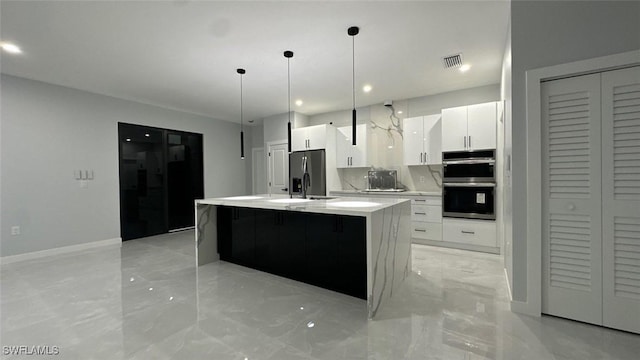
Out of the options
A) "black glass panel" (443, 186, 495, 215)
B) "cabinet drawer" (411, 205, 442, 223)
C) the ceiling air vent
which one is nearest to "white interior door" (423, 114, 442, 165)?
"black glass panel" (443, 186, 495, 215)

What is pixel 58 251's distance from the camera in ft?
13.6

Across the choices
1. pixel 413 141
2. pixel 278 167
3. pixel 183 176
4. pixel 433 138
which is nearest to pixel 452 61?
pixel 433 138

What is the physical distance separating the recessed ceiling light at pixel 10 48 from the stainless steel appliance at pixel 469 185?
566cm

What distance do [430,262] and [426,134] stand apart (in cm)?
219

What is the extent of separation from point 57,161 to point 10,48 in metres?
1.76

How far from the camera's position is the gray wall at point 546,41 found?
6.19 ft

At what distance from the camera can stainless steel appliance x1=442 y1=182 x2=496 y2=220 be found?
3883 mm

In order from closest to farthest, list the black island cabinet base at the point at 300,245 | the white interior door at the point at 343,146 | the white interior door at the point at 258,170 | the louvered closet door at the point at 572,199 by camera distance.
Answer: the louvered closet door at the point at 572,199 → the black island cabinet base at the point at 300,245 → the white interior door at the point at 343,146 → the white interior door at the point at 258,170

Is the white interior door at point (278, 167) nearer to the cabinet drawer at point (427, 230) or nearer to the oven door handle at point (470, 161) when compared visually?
the cabinet drawer at point (427, 230)

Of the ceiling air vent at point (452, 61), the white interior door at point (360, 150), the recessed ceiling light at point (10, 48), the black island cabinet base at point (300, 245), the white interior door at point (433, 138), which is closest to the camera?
the black island cabinet base at point (300, 245)

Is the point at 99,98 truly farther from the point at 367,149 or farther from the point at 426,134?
the point at 426,134

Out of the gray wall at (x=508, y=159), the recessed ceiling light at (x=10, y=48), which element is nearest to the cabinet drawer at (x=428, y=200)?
the gray wall at (x=508, y=159)

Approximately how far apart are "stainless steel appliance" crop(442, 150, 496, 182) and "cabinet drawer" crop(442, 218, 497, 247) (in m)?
0.64

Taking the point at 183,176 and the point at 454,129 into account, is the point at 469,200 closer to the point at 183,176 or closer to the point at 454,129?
the point at 454,129
